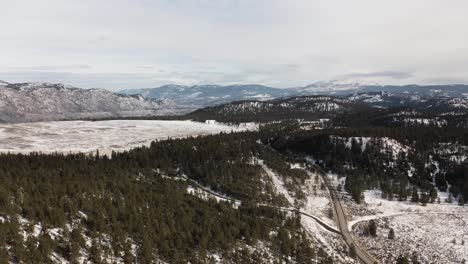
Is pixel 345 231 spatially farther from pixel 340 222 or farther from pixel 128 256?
pixel 128 256

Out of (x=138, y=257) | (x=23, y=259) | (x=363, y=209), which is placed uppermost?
(x=23, y=259)

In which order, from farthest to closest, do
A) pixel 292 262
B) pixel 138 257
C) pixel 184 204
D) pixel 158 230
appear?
pixel 184 204, pixel 292 262, pixel 158 230, pixel 138 257

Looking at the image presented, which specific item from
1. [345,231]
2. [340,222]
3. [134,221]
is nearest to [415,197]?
[340,222]

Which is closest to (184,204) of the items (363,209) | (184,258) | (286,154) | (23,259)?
(184,258)

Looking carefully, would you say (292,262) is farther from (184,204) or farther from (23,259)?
(23,259)

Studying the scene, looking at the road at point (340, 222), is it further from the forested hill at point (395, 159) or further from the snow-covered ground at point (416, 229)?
the forested hill at point (395, 159)

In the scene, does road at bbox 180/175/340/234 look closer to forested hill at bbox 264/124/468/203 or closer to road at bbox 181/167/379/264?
road at bbox 181/167/379/264

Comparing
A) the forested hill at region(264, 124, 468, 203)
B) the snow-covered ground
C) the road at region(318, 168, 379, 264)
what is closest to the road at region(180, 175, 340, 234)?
the road at region(318, 168, 379, 264)

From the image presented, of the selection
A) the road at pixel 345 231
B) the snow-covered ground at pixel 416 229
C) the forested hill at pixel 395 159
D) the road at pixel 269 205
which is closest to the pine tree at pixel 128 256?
the road at pixel 269 205
